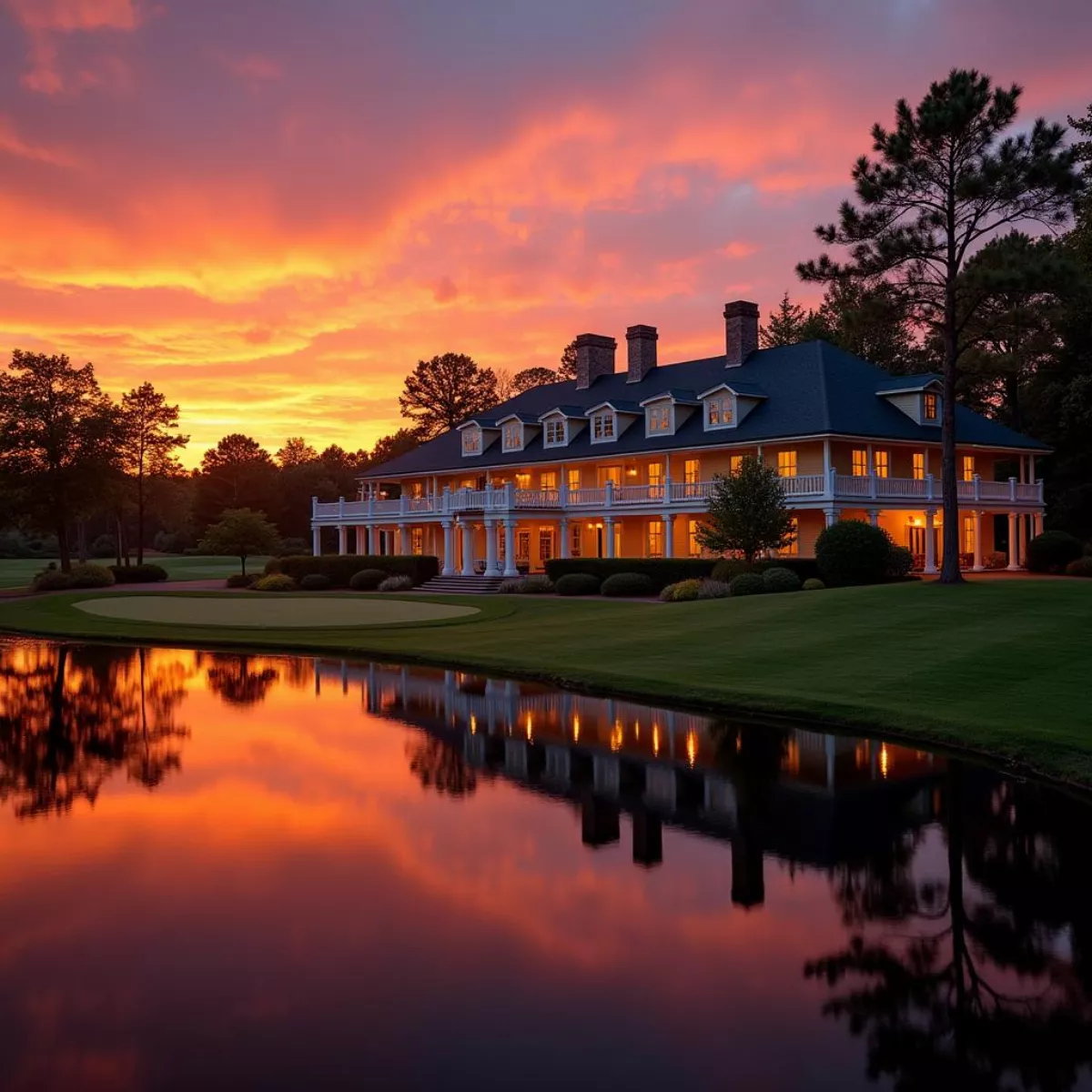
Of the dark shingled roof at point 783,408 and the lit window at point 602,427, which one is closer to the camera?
the dark shingled roof at point 783,408

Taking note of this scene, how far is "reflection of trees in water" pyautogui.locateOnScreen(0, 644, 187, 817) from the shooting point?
12742 mm

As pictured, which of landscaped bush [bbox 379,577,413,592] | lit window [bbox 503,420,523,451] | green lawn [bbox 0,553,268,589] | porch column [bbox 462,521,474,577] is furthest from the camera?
green lawn [bbox 0,553,268,589]

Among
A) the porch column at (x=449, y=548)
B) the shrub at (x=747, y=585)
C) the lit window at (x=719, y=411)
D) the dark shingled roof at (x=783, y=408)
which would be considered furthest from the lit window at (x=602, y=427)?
the shrub at (x=747, y=585)

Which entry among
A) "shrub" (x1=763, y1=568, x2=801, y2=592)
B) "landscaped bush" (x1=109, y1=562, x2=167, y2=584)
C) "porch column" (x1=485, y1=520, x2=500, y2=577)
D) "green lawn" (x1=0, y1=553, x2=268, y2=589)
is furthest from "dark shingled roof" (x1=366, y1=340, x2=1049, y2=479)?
"green lawn" (x1=0, y1=553, x2=268, y2=589)

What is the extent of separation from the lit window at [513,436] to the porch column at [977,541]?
78.6 feet

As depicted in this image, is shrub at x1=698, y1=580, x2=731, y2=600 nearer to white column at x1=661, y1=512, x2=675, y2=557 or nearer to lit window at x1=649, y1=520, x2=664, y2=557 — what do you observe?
white column at x1=661, y1=512, x2=675, y2=557

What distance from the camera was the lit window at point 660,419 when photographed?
4825cm

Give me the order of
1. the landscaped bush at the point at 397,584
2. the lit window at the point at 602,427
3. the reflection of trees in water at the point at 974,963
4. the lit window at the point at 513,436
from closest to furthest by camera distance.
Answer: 1. the reflection of trees in water at the point at 974,963
2. the landscaped bush at the point at 397,584
3. the lit window at the point at 602,427
4. the lit window at the point at 513,436

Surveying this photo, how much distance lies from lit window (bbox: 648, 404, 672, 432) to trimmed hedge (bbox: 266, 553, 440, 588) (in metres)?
13.0

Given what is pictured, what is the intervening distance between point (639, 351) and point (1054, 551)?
78.6 feet

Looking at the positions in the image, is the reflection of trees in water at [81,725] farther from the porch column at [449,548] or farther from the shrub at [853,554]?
the porch column at [449,548]

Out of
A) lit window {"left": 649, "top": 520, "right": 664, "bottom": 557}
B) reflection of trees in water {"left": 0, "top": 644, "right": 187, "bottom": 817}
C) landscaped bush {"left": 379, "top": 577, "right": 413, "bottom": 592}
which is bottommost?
reflection of trees in water {"left": 0, "top": 644, "right": 187, "bottom": 817}

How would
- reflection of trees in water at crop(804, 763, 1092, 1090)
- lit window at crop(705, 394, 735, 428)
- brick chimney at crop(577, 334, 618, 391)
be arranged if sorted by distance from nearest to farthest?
1. reflection of trees in water at crop(804, 763, 1092, 1090)
2. lit window at crop(705, 394, 735, 428)
3. brick chimney at crop(577, 334, 618, 391)

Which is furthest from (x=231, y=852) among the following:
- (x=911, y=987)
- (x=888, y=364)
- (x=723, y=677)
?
(x=888, y=364)
